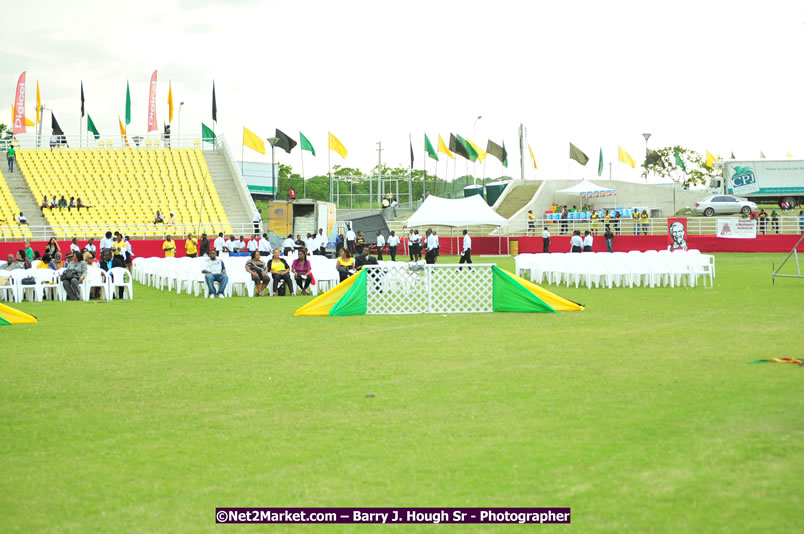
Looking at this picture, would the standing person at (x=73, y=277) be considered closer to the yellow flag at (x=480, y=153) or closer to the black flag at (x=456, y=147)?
the black flag at (x=456, y=147)

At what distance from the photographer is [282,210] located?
3956 cm

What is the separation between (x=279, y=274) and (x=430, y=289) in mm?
5585

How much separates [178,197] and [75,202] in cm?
493

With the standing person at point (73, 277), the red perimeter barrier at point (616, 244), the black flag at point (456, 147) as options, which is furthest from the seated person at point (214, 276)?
the black flag at point (456, 147)

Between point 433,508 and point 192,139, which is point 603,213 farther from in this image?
point 433,508

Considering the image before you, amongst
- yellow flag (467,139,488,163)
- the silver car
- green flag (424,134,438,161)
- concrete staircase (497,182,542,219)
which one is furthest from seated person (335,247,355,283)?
yellow flag (467,139,488,163)

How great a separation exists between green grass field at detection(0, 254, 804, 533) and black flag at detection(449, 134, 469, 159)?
44.6 meters

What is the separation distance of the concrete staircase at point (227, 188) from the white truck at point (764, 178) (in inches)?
1075

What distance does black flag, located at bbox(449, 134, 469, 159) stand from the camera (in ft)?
187

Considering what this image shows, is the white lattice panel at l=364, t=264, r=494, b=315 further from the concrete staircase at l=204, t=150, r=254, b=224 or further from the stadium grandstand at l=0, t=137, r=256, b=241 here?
the concrete staircase at l=204, t=150, r=254, b=224

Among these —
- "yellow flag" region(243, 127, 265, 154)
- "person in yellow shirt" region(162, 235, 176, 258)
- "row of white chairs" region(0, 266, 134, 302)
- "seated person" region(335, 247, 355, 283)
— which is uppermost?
"yellow flag" region(243, 127, 265, 154)

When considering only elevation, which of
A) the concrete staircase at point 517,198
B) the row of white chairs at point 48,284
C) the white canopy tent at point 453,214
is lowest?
the row of white chairs at point 48,284

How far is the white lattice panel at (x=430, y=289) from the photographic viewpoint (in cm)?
1614

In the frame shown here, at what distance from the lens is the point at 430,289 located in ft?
53.8
